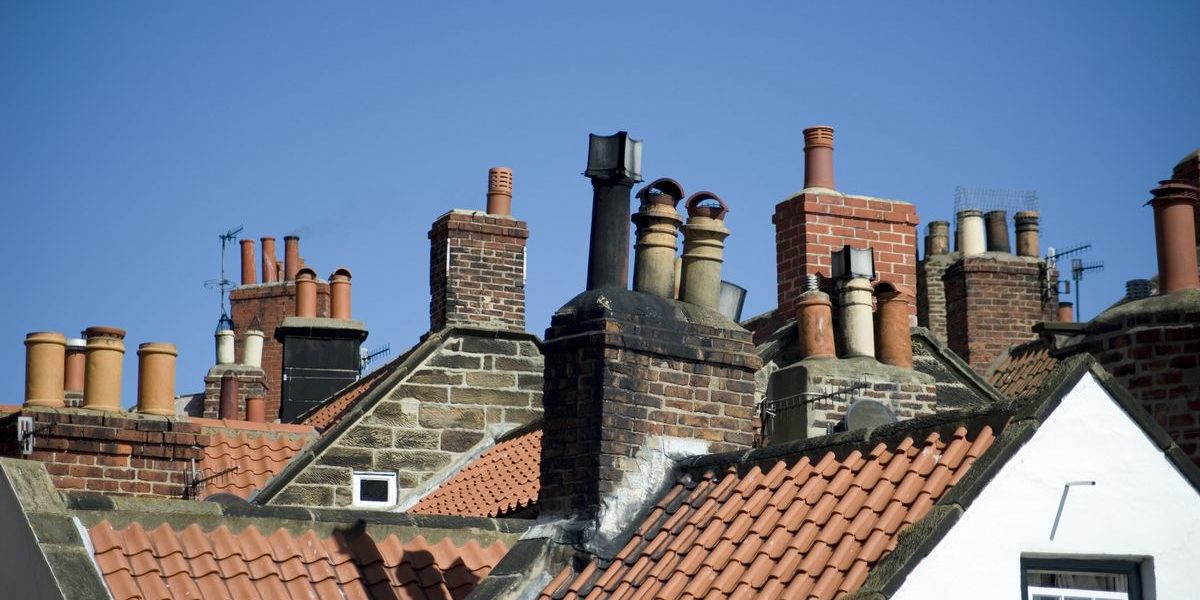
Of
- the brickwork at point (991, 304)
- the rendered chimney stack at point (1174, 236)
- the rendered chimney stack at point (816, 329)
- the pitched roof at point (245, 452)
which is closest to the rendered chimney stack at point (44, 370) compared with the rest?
the pitched roof at point (245, 452)

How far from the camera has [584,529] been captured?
433 inches

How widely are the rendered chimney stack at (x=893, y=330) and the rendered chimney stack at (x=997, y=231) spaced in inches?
631

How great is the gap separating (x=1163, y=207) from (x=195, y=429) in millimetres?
8085

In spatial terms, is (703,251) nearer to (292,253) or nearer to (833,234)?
(833,234)

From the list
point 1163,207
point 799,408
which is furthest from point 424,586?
point 1163,207

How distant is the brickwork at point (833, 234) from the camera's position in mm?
16750

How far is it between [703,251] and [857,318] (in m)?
3.39

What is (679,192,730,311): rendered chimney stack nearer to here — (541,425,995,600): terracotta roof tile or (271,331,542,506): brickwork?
(541,425,995,600): terracotta roof tile

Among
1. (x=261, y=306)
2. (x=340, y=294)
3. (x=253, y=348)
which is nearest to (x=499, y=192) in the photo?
(x=340, y=294)

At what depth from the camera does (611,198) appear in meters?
12.2

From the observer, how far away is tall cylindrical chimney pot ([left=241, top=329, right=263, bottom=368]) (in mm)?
36125

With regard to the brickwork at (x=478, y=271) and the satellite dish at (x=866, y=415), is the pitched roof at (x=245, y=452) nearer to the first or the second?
the brickwork at (x=478, y=271)

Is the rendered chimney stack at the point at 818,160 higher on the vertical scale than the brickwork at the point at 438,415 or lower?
higher

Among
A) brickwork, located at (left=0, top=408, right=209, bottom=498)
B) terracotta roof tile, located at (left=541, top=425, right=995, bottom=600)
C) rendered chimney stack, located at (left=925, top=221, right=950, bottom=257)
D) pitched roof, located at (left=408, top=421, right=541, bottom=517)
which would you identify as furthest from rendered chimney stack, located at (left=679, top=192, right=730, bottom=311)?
rendered chimney stack, located at (left=925, top=221, right=950, bottom=257)
